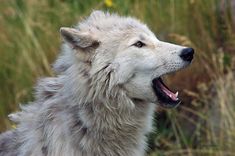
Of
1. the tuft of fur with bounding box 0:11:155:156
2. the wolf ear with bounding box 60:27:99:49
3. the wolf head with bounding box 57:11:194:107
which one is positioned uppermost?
the wolf ear with bounding box 60:27:99:49

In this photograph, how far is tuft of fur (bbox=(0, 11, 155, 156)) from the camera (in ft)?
19.0

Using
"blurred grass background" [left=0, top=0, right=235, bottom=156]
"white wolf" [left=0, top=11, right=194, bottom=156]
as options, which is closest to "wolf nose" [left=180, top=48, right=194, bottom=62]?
"white wolf" [left=0, top=11, right=194, bottom=156]

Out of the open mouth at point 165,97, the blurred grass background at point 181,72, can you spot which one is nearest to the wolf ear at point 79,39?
the open mouth at point 165,97

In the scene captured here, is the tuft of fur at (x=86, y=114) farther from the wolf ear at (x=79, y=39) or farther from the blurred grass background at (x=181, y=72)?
the blurred grass background at (x=181, y=72)

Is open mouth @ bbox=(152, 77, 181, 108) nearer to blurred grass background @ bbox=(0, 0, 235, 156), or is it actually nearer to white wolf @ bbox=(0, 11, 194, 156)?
white wolf @ bbox=(0, 11, 194, 156)

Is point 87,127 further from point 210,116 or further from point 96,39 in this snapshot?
point 210,116

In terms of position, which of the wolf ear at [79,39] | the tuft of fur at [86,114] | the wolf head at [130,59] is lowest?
the tuft of fur at [86,114]

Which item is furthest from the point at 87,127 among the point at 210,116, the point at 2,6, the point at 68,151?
the point at 2,6

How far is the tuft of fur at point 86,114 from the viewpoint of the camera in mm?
5797

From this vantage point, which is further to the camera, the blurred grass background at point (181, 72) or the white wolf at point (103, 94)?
the blurred grass background at point (181, 72)

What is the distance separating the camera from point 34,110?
604 centimetres

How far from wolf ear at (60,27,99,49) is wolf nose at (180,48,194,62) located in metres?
0.67

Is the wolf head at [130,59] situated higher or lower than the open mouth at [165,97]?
higher

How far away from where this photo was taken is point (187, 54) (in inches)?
227
